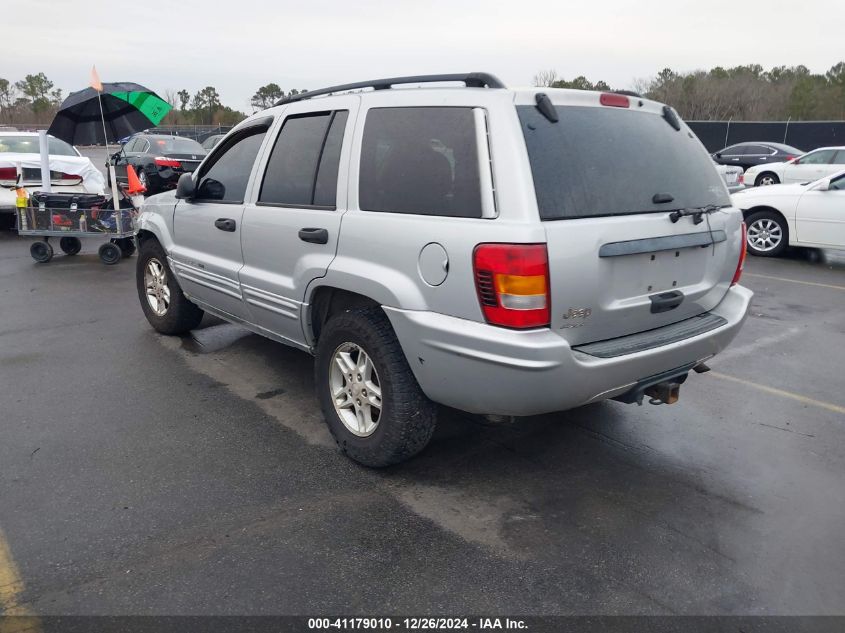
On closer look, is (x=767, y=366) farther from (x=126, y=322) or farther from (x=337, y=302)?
(x=126, y=322)

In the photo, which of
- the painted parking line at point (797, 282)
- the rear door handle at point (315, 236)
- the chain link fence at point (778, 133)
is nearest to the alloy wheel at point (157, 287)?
the rear door handle at point (315, 236)

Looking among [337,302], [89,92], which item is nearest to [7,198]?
[89,92]

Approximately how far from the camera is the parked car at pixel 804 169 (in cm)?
1659

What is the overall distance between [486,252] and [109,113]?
9.41 m

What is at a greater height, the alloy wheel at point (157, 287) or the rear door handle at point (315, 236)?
the rear door handle at point (315, 236)

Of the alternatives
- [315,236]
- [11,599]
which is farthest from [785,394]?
[11,599]

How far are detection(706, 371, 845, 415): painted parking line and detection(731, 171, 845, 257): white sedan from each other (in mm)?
5316

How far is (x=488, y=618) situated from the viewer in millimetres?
2512

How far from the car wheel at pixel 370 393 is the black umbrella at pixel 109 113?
307 inches

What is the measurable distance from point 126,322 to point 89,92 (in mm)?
5215

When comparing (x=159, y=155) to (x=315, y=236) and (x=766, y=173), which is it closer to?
(x=315, y=236)

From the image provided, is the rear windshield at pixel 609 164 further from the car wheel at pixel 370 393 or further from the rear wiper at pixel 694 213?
the car wheel at pixel 370 393

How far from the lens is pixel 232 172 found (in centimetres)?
468

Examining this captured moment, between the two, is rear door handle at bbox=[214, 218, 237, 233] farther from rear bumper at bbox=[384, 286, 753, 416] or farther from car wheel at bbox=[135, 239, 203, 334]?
rear bumper at bbox=[384, 286, 753, 416]
